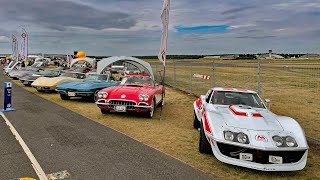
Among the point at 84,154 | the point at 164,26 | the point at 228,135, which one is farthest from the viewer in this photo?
the point at 164,26

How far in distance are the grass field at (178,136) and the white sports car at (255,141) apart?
0.22 m

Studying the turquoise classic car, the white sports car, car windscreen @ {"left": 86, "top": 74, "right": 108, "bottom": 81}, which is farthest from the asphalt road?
car windscreen @ {"left": 86, "top": 74, "right": 108, "bottom": 81}

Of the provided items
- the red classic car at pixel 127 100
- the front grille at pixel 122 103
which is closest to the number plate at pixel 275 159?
the red classic car at pixel 127 100

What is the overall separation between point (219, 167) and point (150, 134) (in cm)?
242

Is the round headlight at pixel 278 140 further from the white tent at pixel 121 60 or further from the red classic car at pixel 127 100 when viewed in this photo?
the white tent at pixel 121 60

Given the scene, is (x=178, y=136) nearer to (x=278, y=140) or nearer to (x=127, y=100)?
(x=127, y=100)

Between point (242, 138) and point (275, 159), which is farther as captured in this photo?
point (242, 138)

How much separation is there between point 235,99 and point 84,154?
3455 mm

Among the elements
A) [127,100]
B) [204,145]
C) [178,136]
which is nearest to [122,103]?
[127,100]

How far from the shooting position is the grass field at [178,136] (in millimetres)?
4582

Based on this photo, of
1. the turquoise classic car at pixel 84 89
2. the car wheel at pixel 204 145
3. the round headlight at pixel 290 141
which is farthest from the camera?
the turquoise classic car at pixel 84 89

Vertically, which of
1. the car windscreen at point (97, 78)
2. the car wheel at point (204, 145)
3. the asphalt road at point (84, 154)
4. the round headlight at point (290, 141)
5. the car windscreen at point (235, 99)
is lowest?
the asphalt road at point (84, 154)

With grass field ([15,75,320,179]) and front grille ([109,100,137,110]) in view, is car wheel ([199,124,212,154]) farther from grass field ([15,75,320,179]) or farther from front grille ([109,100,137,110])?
front grille ([109,100,137,110])

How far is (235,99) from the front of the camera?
648 cm
